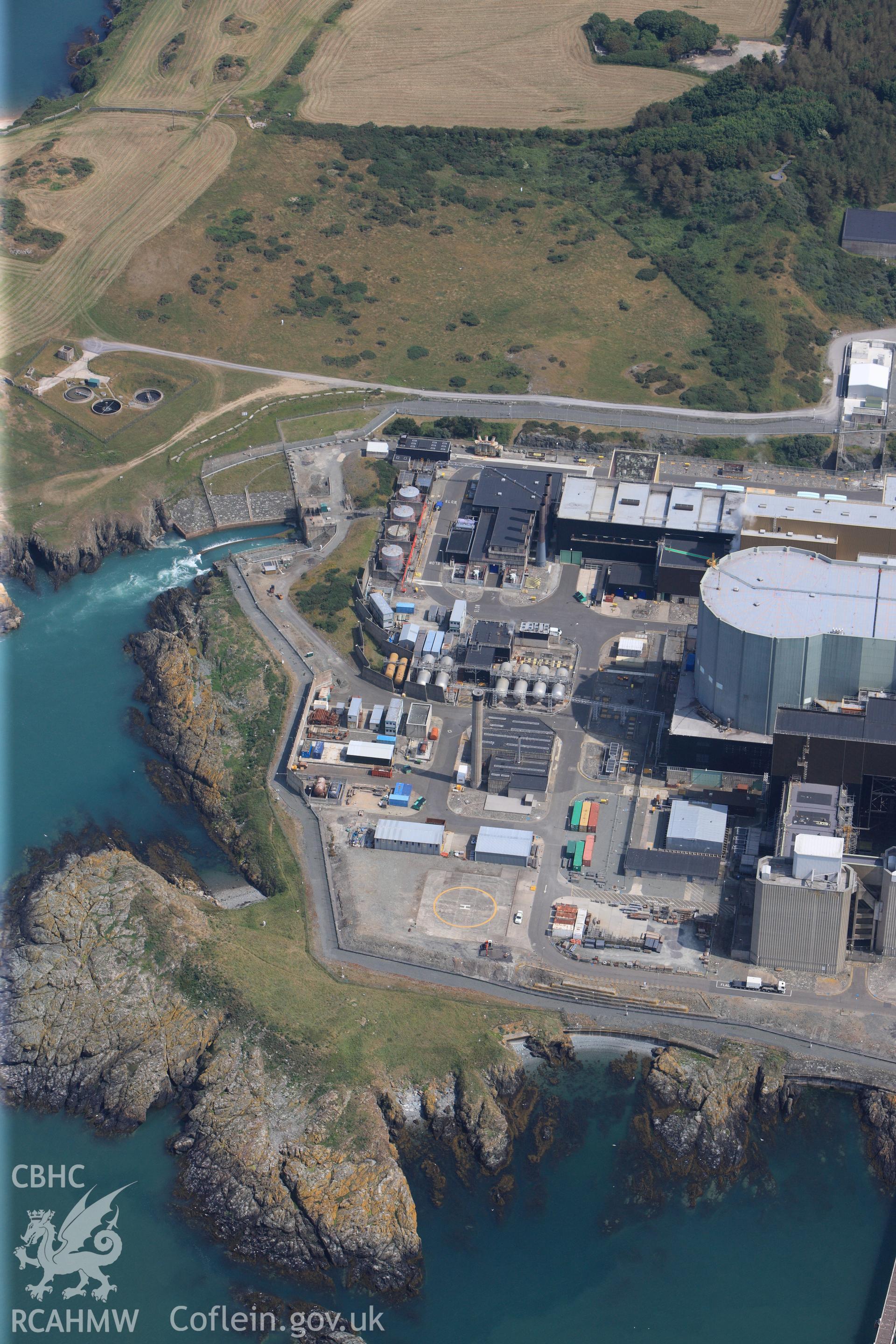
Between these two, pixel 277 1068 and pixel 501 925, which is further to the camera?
pixel 501 925

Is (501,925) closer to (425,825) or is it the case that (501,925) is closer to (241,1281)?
(425,825)

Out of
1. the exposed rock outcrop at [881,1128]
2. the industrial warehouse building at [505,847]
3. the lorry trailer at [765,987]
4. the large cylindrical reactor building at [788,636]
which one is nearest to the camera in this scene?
the exposed rock outcrop at [881,1128]

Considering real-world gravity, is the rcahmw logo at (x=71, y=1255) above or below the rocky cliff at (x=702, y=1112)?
below

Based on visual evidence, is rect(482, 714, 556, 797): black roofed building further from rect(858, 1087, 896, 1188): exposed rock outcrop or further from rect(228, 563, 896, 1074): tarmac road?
rect(858, 1087, 896, 1188): exposed rock outcrop

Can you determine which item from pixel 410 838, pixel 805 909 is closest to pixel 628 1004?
pixel 805 909

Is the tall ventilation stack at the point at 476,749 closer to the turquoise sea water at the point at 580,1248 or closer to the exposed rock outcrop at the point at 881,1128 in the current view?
the turquoise sea water at the point at 580,1248

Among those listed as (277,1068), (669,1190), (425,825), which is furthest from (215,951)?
(669,1190)

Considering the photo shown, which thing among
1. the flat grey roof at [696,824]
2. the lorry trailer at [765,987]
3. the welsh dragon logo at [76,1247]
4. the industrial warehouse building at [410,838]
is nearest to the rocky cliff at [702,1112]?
the lorry trailer at [765,987]
